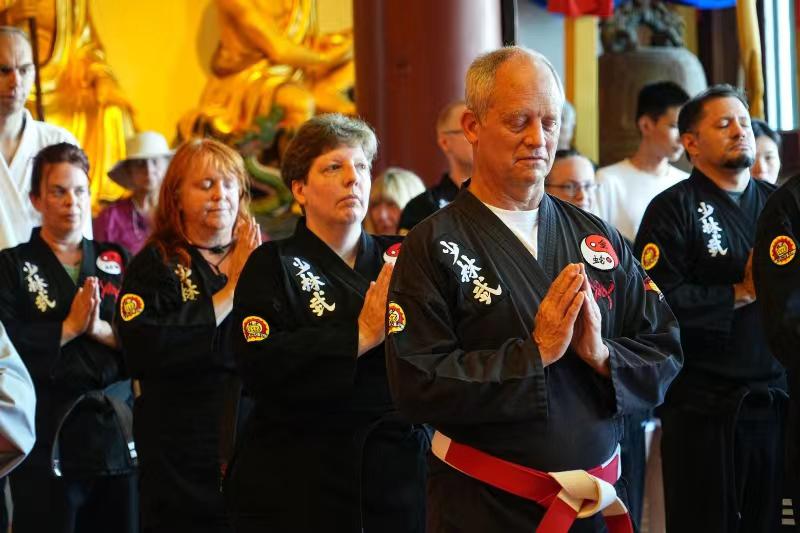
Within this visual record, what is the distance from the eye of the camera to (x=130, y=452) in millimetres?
4117

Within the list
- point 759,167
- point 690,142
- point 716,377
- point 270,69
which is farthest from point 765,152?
point 270,69

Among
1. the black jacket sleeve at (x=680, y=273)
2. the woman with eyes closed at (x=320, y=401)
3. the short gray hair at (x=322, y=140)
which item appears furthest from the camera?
the black jacket sleeve at (x=680, y=273)

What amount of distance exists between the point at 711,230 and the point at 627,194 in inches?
54.0

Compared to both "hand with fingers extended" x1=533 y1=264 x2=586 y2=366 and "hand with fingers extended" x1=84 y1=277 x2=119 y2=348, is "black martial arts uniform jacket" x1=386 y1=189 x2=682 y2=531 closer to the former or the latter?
"hand with fingers extended" x1=533 y1=264 x2=586 y2=366

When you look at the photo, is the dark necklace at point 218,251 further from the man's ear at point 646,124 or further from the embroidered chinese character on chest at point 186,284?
the man's ear at point 646,124

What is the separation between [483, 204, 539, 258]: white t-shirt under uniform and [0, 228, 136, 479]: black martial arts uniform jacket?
1.90m

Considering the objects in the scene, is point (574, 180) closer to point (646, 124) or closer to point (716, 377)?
point (646, 124)

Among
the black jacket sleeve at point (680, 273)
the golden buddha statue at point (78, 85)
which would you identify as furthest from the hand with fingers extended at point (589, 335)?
the golden buddha statue at point (78, 85)

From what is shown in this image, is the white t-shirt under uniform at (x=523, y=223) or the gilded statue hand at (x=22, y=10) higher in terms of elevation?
the gilded statue hand at (x=22, y=10)

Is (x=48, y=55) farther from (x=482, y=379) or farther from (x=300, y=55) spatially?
(x=482, y=379)

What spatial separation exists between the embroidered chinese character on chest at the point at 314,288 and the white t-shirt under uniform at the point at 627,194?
2.24 metres

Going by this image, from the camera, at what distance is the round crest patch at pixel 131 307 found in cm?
385

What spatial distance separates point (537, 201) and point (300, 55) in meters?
6.63

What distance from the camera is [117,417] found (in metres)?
4.16
